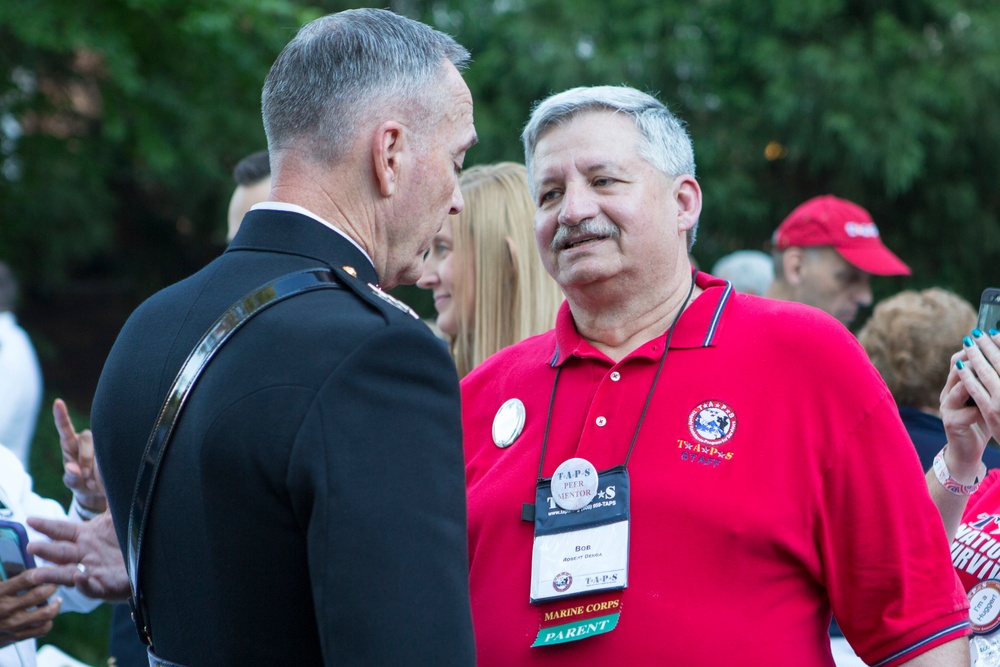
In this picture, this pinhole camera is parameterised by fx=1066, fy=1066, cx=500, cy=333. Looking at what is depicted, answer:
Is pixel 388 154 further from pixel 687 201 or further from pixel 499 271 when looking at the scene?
pixel 499 271

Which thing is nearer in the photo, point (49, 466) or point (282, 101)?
point (282, 101)

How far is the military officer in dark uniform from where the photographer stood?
1383 millimetres

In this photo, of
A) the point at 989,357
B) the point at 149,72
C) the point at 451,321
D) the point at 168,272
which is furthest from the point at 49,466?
the point at 989,357

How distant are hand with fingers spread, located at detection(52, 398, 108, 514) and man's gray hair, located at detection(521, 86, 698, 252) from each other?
4.34 ft

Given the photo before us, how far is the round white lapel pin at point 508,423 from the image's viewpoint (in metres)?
2.38

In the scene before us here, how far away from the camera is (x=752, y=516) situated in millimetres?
2027

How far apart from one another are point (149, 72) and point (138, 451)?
6.07m

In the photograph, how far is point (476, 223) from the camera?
3.31m

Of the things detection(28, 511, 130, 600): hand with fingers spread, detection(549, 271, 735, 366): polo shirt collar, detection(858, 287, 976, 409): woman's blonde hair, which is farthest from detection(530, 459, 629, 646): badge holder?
detection(858, 287, 976, 409): woman's blonde hair

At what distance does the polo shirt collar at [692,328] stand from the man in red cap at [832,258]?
9.14 feet

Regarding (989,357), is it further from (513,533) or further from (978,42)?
(978,42)

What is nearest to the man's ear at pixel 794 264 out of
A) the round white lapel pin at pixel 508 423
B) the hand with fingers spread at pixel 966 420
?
the hand with fingers spread at pixel 966 420

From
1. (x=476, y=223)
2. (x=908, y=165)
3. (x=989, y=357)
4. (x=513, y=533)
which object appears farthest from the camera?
(x=908, y=165)

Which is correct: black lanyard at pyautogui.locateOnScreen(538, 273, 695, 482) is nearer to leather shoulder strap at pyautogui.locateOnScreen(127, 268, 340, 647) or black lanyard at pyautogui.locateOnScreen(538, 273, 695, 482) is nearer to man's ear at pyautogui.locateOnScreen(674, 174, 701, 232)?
man's ear at pyautogui.locateOnScreen(674, 174, 701, 232)
